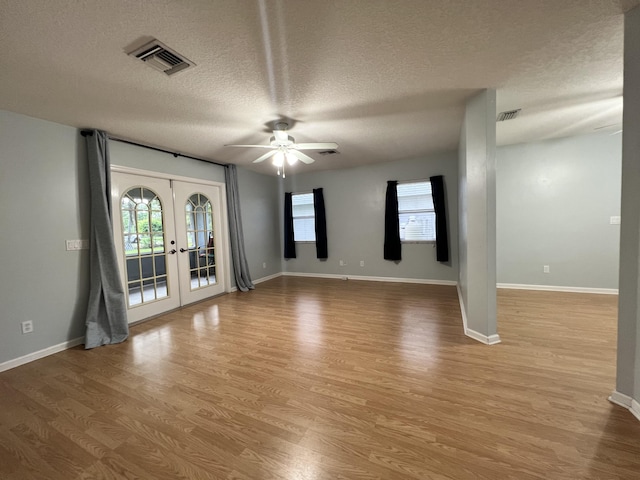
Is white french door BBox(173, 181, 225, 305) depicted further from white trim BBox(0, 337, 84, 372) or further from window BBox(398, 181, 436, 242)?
window BBox(398, 181, 436, 242)

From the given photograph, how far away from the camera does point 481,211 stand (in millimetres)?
2570

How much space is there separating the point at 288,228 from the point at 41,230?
4204 mm

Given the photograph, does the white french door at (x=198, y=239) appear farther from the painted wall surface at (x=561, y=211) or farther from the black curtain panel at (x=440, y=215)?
the painted wall surface at (x=561, y=211)

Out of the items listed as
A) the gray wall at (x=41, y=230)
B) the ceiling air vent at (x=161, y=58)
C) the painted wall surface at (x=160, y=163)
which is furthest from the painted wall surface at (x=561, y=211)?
the gray wall at (x=41, y=230)

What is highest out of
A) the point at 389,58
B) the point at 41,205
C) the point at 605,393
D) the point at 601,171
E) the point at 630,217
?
the point at 389,58

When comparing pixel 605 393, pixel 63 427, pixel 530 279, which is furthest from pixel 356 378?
pixel 530 279

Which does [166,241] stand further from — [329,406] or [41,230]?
[329,406]

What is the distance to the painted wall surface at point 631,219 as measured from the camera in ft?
5.03

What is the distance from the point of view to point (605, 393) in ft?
5.91

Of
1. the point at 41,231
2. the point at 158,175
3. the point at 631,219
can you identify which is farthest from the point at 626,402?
the point at 158,175

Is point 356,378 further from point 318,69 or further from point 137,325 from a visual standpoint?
point 137,325

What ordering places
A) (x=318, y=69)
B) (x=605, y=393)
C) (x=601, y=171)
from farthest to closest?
(x=601, y=171)
(x=318, y=69)
(x=605, y=393)

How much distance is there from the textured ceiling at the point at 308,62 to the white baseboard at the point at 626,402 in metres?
2.35

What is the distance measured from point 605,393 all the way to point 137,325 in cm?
473
